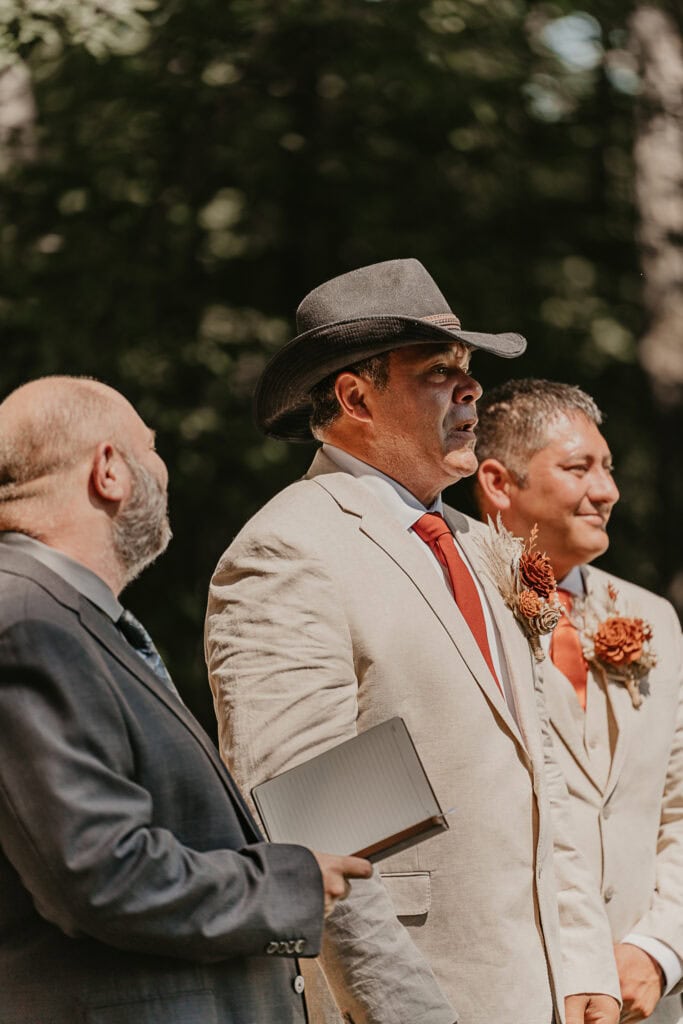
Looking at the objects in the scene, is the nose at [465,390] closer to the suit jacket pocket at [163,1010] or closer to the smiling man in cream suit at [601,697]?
the smiling man in cream suit at [601,697]

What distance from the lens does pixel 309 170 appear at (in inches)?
310

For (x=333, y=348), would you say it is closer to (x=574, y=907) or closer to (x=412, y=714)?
(x=412, y=714)

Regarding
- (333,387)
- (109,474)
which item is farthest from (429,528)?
(109,474)

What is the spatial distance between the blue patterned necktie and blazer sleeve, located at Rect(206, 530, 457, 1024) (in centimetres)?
39

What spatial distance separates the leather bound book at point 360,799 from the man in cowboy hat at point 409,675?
0.30 metres

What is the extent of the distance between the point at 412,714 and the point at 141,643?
2.38 ft

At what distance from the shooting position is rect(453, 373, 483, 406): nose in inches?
138

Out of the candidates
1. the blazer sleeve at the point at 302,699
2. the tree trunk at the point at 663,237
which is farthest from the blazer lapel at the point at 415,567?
the tree trunk at the point at 663,237

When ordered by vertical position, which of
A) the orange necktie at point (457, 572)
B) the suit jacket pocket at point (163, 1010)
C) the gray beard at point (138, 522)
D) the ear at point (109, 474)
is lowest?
the orange necktie at point (457, 572)

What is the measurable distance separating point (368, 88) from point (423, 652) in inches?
214

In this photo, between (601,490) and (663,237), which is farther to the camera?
(663,237)

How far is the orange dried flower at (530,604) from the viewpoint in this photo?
344 cm

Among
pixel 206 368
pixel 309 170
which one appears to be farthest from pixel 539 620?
pixel 309 170

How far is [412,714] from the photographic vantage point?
10.1 feet
